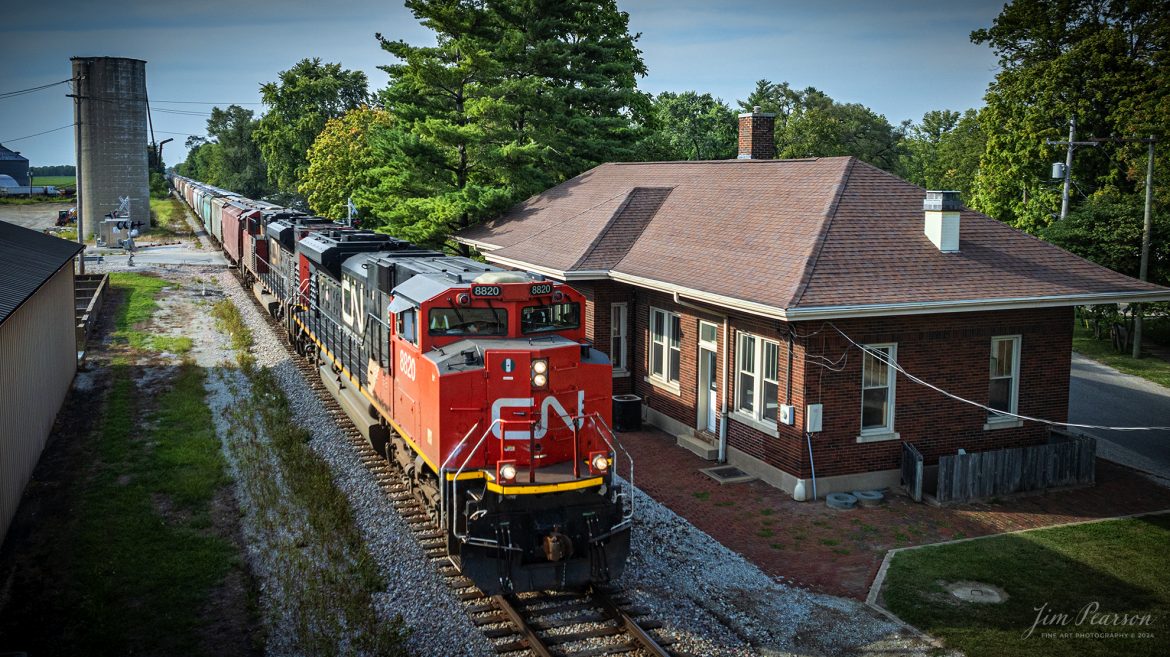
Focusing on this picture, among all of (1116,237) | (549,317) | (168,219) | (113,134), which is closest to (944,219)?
(549,317)

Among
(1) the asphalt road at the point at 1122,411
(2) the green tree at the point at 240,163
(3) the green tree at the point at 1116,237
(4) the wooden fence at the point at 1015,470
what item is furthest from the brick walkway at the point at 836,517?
(2) the green tree at the point at 240,163

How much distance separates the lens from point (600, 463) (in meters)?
11.8

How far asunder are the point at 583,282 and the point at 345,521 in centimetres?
1019

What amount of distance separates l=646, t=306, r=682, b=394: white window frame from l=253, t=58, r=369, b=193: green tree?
66313 mm

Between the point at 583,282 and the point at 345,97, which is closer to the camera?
the point at 583,282

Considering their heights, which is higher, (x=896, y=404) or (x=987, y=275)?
(x=987, y=275)

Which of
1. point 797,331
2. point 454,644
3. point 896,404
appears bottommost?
point 454,644

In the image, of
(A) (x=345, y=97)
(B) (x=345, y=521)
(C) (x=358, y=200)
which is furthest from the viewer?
(A) (x=345, y=97)

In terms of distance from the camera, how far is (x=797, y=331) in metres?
16.4

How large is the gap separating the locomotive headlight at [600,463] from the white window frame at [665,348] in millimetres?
8882

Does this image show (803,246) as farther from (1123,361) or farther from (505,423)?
(1123,361)

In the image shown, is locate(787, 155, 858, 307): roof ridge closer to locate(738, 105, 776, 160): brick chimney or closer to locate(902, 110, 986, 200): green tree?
locate(738, 105, 776, 160): brick chimney

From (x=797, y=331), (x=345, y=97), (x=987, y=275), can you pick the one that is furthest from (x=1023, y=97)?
(x=345, y=97)

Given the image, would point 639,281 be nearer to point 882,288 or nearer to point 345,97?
point 882,288
